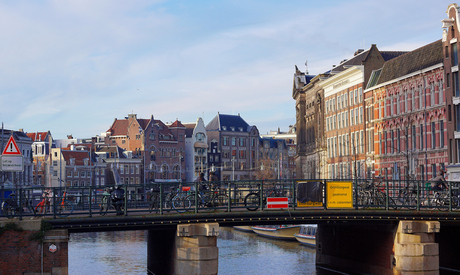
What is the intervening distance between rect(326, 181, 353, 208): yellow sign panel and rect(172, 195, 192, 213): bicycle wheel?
654cm

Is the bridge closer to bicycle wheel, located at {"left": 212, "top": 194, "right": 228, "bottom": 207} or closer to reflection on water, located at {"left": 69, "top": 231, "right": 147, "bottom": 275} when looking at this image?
bicycle wheel, located at {"left": 212, "top": 194, "right": 228, "bottom": 207}

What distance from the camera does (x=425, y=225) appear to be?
110 ft

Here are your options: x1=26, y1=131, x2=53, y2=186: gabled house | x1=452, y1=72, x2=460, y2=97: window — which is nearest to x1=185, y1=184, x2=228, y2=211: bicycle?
x1=452, y1=72, x2=460, y2=97: window

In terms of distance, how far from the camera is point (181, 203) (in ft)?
107

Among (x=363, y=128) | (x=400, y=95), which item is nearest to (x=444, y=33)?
(x=400, y=95)

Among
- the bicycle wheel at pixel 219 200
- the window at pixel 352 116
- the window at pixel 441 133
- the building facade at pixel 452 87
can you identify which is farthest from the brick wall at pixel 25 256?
the window at pixel 352 116

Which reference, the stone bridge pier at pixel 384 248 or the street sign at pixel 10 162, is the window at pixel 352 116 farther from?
the street sign at pixel 10 162

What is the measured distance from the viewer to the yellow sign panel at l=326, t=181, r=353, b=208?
33344 millimetres

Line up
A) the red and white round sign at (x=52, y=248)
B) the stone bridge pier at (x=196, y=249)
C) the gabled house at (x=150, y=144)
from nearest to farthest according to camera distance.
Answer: the red and white round sign at (x=52, y=248), the stone bridge pier at (x=196, y=249), the gabled house at (x=150, y=144)

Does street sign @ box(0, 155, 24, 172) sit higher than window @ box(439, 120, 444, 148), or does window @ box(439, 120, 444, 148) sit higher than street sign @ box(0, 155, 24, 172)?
window @ box(439, 120, 444, 148)

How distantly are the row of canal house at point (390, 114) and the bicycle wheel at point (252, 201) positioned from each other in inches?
1125

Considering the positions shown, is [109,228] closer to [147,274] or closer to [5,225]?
[5,225]

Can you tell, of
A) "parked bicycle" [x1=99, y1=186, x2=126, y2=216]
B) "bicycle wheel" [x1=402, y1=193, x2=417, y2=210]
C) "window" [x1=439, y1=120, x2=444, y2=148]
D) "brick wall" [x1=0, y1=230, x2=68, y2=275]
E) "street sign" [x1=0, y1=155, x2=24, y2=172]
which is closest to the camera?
"street sign" [x1=0, y1=155, x2=24, y2=172]

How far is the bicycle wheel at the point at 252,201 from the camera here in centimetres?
3269
